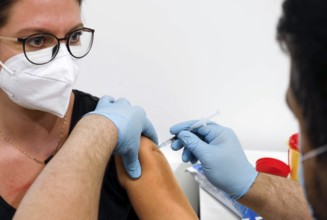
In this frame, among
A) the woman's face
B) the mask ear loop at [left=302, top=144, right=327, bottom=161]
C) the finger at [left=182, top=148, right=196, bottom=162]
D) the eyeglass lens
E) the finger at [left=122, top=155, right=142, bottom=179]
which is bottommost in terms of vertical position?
the finger at [left=122, top=155, right=142, bottom=179]

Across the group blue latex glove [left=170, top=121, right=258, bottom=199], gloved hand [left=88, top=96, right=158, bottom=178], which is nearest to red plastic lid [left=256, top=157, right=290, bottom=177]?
blue latex glove [left=170, top=121, right=258, bottom=199]

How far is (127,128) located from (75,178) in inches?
10.4

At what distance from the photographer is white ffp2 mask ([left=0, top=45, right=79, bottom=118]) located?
118 cm

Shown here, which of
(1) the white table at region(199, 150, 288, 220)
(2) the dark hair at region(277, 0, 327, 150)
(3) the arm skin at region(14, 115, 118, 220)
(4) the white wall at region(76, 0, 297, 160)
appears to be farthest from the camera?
(4) the white wall at region(76, 0, 297, 160)

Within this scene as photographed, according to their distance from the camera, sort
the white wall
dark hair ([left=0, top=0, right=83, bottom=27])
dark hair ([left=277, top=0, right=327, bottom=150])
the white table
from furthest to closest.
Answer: the white wall → the white table → dark hair ([left=0, top=0, right=83, bottom=27]) → dark hair ([left=277, top=0, right=327, bottom=150])

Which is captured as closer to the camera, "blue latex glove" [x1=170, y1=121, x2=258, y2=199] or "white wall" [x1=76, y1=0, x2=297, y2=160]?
"blue latex glove" [x1=170, y1=121, x2=258, y2=199]

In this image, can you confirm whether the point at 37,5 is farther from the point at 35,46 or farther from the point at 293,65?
the point at 293,65

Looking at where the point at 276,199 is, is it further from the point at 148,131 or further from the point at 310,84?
the point at 310,84

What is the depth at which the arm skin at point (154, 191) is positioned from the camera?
129 centimetres

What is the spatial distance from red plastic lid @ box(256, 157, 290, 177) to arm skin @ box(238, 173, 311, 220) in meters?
0.30

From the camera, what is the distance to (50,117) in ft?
4.55

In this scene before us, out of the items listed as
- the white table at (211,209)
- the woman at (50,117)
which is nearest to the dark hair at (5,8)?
the woman at (50,117)

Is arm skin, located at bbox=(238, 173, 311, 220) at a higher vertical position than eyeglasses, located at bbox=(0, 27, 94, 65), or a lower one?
lower

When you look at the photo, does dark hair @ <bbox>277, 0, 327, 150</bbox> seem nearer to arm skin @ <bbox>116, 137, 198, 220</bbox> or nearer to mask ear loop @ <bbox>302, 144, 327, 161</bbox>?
mask ear loop @ <bbox>302, 144, 327, 161</bbox>
